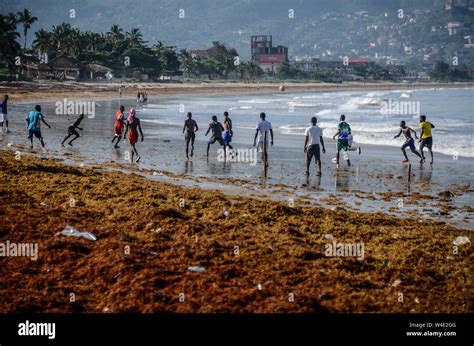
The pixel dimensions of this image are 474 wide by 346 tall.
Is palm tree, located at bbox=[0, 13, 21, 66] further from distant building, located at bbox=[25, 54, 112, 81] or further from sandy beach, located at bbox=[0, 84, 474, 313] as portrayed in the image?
sandy beach, located at bbox=[0, 84, 474, 313]

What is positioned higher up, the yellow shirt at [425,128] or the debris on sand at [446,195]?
the yellow shirt at [425,128]

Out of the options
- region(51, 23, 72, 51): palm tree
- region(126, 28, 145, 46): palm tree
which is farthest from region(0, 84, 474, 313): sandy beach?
region(126, 28, 145, 46): palm tree

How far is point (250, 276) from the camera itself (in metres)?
7.64

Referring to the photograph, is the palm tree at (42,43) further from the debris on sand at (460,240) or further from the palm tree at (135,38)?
the debris on sand at (460,240)

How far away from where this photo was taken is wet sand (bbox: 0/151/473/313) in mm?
6898

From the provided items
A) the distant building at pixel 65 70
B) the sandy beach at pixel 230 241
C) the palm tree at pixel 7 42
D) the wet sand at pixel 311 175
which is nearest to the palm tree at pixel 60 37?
the distant building at pixel 65 70

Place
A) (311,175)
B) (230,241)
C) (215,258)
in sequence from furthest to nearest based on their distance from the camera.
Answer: (311,175) → (230,241) → (215,258)

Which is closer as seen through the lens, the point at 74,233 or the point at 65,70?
the point at 74,233

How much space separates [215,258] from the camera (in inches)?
327

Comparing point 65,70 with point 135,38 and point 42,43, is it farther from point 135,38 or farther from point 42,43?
point 135,38

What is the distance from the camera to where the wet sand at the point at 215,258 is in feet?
22.6

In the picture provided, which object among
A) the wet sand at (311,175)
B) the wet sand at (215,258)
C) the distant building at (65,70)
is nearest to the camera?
the wet sand at (215,258)

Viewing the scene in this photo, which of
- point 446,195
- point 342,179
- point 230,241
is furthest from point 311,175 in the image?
point 230,241

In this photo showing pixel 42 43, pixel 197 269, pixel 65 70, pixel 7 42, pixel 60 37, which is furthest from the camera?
pixel 60 37
